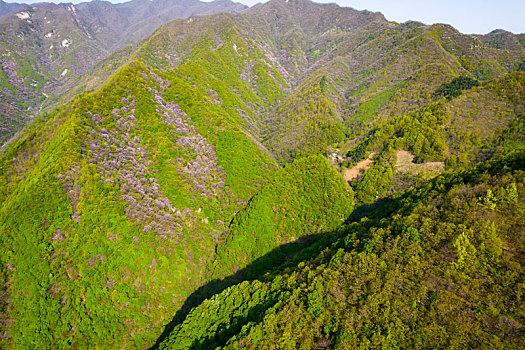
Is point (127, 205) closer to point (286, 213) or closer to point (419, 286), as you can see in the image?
point (286, 213)

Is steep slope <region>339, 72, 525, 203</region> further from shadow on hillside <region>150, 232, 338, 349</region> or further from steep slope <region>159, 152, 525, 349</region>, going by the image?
steep slope <region>159, 152, 525, 349</region>

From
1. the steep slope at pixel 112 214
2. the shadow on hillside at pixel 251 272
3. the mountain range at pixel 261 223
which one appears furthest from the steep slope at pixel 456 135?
the steep slope at pixel 112 214

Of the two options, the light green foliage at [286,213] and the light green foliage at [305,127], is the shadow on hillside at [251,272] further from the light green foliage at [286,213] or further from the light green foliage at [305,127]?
the light green foliage at [305,127]

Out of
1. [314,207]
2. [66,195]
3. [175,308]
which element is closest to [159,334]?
[175,308]

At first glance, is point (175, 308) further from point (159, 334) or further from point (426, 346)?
point (426, 346)

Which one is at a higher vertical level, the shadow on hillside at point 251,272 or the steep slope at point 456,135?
the steep slope at point 456,135
